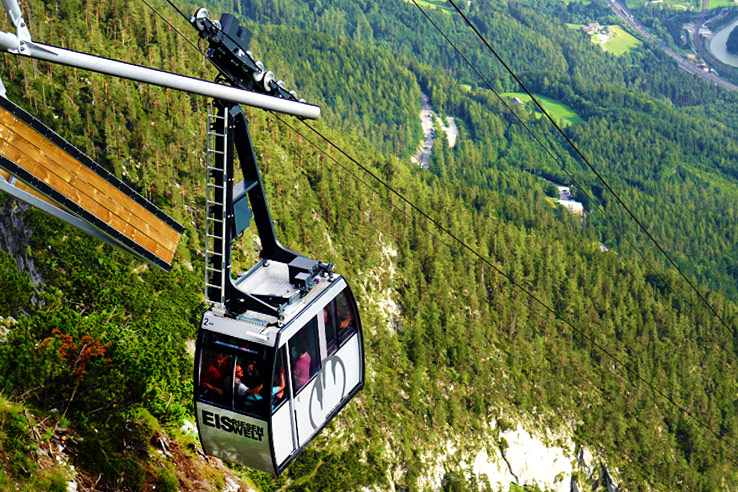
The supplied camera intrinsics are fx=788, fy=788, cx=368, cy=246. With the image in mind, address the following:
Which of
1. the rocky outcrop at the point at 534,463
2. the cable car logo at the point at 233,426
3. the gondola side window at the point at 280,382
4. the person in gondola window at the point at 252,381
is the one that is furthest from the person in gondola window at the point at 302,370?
the rocky outcrop at the point at 534,463

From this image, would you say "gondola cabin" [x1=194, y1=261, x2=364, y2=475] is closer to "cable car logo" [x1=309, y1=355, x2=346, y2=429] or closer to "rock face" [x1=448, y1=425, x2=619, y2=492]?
"cable car logo" [x1=309, y1=355, x2=346, y2=429]

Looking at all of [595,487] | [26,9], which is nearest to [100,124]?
[26,9]

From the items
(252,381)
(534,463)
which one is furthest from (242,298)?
(534,463)

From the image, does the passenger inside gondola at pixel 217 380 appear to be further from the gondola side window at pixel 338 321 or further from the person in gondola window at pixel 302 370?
the gondola side window at pixel 338 321

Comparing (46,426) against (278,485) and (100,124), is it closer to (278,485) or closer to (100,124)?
(278,485)

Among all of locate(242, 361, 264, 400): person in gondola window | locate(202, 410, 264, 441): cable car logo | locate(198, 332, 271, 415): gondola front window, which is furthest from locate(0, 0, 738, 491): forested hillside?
locate(242, 361, 264, 400): person in gondola window
